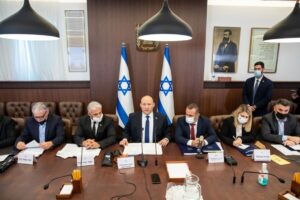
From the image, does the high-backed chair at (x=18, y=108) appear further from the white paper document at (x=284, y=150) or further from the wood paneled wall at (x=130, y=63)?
the white paper document at (x=284, y=150)

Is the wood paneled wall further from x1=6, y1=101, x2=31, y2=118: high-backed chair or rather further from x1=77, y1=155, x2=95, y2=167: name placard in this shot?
x1=77, y1=155, x2=95, y2=167: name placard

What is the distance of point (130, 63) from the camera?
3893 mm

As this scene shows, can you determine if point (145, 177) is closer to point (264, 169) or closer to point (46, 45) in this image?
point (264, 169)

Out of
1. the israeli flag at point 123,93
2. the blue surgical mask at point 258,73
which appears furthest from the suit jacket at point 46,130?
the blue surgical mask at point 258,73

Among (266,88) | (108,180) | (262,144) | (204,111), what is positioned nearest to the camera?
(108,180)

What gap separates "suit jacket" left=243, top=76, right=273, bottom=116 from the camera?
12.0 feet

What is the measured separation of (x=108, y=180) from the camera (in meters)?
1.61

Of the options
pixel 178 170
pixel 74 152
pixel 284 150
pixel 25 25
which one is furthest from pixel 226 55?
pixel 25 25

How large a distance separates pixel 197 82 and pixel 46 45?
2.76 meters

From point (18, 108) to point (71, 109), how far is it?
906 millimetres

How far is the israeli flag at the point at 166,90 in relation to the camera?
3.73m

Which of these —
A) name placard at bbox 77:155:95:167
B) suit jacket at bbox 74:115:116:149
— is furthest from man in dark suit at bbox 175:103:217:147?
name placard at bbox 77:155:95:167

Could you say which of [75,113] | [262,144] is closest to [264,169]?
[262,144]

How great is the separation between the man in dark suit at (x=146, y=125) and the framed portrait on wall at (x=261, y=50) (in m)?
2.57
